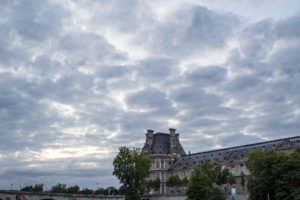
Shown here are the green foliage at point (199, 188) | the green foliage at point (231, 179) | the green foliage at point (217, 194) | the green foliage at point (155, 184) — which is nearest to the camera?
the green foliage at point (199, 188)

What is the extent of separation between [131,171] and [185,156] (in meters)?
38.5

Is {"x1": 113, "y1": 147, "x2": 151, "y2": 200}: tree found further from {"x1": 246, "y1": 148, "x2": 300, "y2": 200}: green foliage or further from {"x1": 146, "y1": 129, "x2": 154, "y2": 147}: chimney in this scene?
{"x1": 246, "y1": 148, "x2": 300, "y2": 200}: green foliage

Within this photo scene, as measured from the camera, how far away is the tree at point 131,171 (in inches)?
3841

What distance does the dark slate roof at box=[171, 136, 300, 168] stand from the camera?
317ft

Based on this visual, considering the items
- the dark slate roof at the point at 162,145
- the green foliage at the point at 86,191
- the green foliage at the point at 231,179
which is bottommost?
the green foliage at the point at 86,191

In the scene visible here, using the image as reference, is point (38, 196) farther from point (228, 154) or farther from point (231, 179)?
point (228, 154)

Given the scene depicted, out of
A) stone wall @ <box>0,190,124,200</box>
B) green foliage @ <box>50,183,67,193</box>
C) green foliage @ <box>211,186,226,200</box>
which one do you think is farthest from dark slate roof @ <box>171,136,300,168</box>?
green foliage @ <box>50,183,67,193</box>

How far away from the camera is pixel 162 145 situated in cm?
13500

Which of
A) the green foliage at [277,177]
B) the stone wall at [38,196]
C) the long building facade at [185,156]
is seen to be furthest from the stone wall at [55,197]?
Answer: the green foliage at [277,177]

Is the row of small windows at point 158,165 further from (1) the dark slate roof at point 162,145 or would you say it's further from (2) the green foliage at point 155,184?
(2) the green foliage at point 155,184

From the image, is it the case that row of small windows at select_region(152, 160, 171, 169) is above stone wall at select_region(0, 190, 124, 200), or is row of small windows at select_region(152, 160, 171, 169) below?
above

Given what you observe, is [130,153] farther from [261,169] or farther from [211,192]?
[261,169]

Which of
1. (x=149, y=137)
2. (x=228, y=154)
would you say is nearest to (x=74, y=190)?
(x=149, y=137)

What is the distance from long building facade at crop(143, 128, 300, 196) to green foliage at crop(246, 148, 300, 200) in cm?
3124
